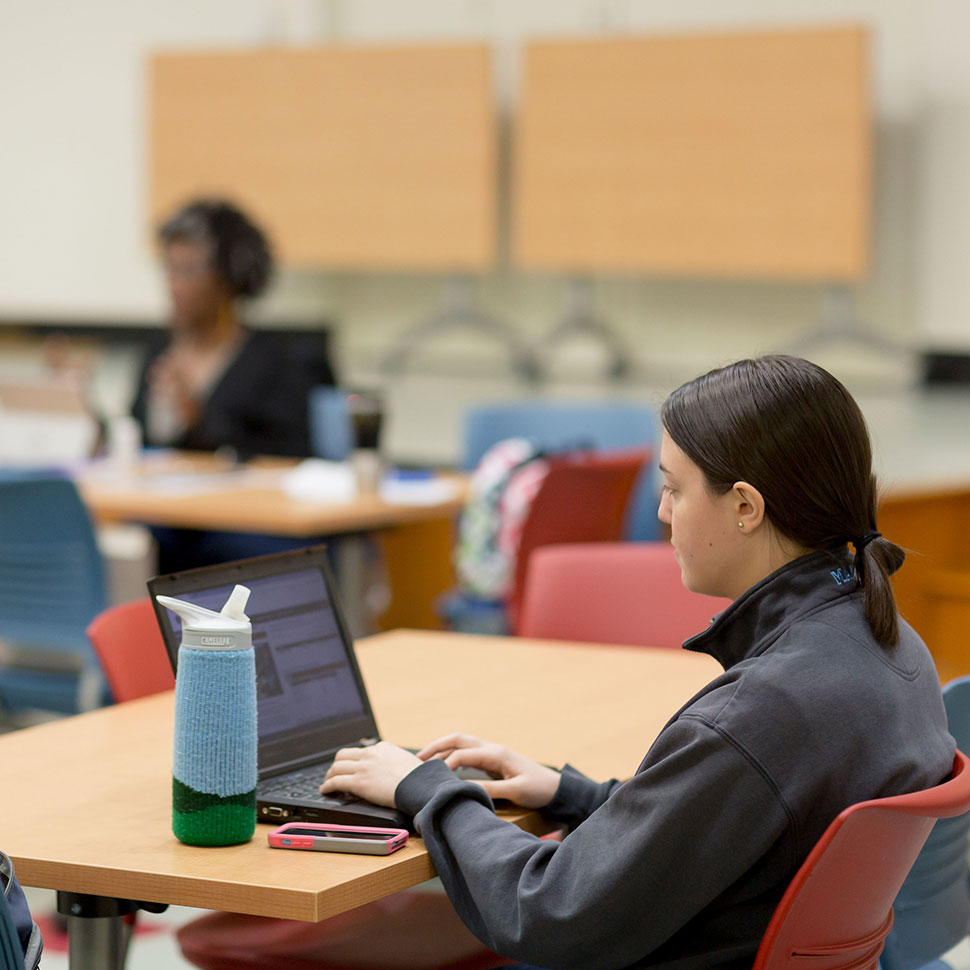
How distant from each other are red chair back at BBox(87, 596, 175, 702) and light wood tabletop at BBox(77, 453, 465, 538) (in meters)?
1.21

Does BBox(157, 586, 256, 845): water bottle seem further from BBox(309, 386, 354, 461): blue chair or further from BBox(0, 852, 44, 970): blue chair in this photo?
BBox(309, 386, 354, 461): blue chair

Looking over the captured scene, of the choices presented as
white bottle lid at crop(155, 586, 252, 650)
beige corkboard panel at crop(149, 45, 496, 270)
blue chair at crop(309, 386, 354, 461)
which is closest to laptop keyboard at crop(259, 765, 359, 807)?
white bottle lid at crop(155, 586, 252, 650)

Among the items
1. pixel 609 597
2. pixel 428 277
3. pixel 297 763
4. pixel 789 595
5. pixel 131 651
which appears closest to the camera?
pixel 789 595

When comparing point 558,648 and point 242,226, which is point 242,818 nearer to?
point 558,648

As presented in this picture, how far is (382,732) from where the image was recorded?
6.36 feet

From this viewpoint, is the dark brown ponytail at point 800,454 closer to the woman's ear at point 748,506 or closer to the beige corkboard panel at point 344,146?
the woman's ear at point 748,506

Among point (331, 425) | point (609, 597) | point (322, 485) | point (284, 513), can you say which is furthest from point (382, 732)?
point (331, 425)

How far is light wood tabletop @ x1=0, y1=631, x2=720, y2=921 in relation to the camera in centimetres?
143

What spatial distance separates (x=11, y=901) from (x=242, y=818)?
222mm

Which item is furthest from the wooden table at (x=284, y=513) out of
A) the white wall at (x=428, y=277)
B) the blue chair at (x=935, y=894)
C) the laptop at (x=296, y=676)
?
the white wall at (x=428, y=277)

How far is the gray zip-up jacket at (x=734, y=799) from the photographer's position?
1.31m

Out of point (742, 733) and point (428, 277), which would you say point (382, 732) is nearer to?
point (742, 733)

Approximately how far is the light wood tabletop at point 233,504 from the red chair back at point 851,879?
2112mm

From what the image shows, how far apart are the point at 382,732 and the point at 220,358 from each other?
8.45 feet
